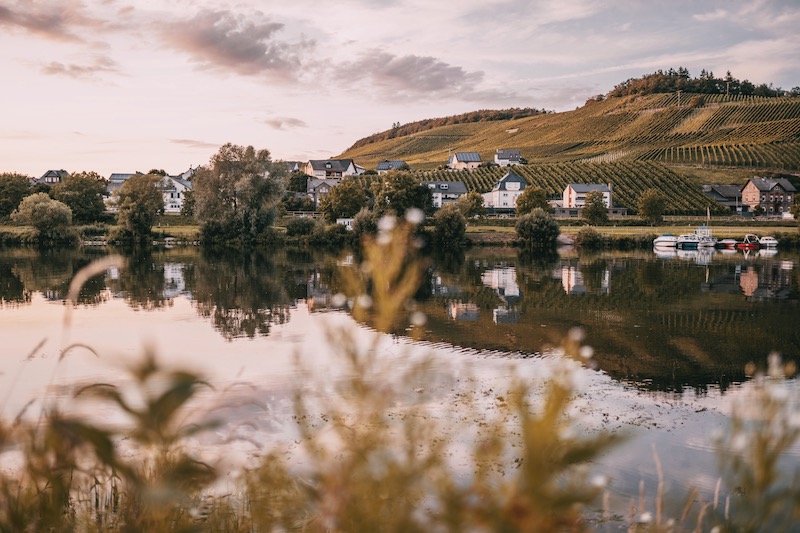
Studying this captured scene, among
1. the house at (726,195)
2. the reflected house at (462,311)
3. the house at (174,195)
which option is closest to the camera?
the reflected house at (462,311)

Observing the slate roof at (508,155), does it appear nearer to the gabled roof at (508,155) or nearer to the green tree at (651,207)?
the gabled roof at (508,155)

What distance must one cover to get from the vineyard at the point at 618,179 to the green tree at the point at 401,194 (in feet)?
168

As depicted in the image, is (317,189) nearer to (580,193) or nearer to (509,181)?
(509,181)

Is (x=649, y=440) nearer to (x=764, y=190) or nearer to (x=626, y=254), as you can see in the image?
(x=626, y=254)

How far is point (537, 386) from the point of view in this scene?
1814 cm

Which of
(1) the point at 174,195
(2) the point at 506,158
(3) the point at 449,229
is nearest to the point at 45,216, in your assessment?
(3) the point at 449,229

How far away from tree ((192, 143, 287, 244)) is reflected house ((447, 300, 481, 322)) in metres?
48.9

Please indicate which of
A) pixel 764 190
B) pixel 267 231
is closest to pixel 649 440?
pixel 267 231

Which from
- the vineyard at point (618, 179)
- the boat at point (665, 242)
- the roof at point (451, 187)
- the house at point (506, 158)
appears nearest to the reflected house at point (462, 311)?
the boat at point (665, 242)

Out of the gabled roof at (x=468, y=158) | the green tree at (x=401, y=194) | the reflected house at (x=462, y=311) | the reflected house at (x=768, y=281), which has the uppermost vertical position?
the gabled roof at (x=468, y=158)

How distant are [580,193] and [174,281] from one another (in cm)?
9641

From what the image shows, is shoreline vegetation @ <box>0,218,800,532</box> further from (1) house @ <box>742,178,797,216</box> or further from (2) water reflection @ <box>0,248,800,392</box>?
(1) house @ <box>742,178,797,216</box>

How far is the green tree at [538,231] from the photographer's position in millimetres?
79625

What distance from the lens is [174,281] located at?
4447 cm
